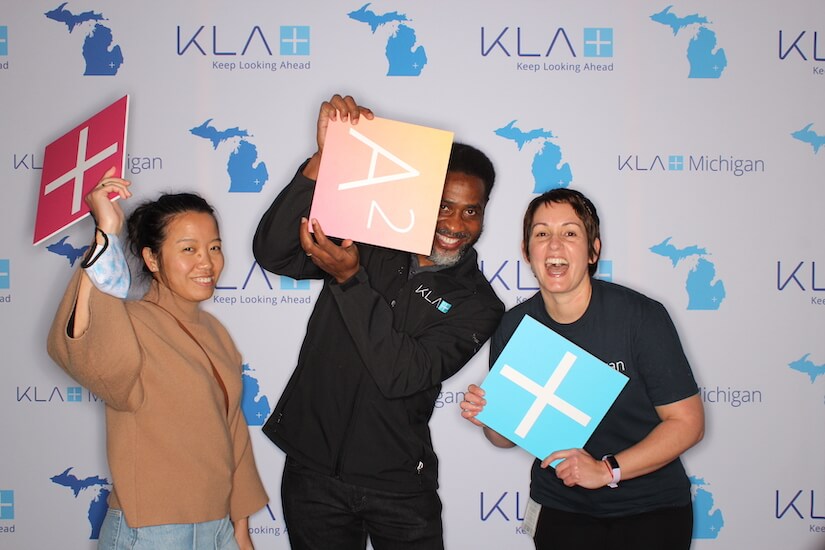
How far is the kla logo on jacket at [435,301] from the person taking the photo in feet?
6.25

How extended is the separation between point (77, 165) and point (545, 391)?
125 centimetres

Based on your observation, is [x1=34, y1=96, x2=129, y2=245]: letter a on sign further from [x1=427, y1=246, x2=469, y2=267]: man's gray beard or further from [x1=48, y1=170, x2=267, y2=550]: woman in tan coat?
[x1=427, y1=246, x2=469, y2=267]: man's gray beard

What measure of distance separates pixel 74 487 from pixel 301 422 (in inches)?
54.4

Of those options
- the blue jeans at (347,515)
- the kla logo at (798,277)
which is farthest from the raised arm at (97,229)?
the kla logo at (798,277)

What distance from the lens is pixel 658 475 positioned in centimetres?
168

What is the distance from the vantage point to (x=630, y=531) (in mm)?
1662

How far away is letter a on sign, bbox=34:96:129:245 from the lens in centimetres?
177

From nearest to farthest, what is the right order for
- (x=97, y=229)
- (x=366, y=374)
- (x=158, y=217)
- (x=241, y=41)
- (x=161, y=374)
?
(x=97, y=229) → (x=161, y=374) → (x=158, y=217) → (x=366, y=374) → (x=241, y=41)

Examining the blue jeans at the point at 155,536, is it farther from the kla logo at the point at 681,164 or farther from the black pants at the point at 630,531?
the kla logo at the point at 681,164

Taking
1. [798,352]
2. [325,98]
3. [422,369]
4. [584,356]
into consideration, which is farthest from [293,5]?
[798,352]

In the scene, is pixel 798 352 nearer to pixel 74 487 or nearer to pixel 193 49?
pixel 193 49

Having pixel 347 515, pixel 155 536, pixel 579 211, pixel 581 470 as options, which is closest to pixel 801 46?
pixel 579 211

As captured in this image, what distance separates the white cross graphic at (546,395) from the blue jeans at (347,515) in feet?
1.15

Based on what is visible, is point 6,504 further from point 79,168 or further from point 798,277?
point 798,277
